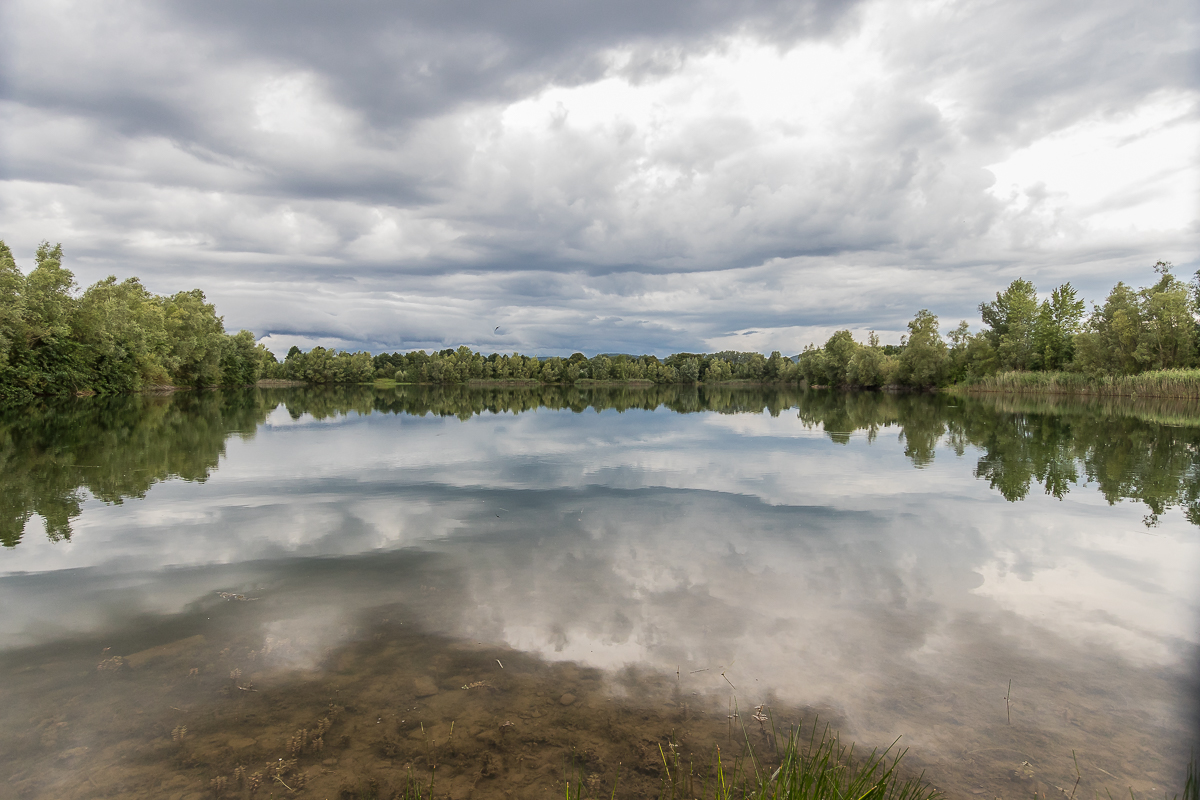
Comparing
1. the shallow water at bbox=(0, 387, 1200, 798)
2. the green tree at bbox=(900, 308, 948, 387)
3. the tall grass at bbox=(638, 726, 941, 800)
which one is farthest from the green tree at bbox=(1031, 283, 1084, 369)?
the tall grass at bbox=(638, 726, 941, 800)

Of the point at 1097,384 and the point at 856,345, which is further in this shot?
the point at 856,345

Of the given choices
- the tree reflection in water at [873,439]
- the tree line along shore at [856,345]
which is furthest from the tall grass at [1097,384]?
the tree reflection in water at [873,439]

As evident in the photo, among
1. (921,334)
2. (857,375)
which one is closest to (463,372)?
(857,375)

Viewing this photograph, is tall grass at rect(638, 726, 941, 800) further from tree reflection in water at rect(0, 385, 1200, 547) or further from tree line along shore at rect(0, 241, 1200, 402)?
tree line along shore at rect(0, 241, 1200, 402)

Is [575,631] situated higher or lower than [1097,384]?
lower

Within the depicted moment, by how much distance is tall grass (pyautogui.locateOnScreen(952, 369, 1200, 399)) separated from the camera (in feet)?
160

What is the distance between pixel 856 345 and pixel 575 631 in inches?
4925

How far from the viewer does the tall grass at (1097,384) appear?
48.7 metres

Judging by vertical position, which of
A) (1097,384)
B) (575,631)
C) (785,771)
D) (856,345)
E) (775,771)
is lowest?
(575,631)

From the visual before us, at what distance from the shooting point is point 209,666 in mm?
5559

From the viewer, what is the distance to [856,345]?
389 ft

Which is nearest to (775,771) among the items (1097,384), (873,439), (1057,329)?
(873,439)

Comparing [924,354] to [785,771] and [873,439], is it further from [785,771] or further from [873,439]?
[785,771]

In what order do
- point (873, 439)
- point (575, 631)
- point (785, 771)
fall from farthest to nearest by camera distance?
point (873, 439), point (575, 631), point (785, 771)
